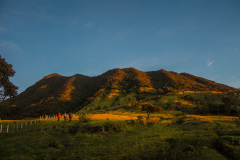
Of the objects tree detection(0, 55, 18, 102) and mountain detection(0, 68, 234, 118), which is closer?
tree detection(0, 55, 18, 102)

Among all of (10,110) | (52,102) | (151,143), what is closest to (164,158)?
(151,143)

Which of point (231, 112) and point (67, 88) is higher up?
point (67, 88)

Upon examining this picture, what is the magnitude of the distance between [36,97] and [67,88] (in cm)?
3395

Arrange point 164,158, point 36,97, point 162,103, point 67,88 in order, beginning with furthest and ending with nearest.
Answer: point 67,88
point 36,97
point 162,103
point 164,158

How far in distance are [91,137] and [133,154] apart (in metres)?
10.1

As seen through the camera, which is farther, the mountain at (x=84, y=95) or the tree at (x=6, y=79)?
the mountain at (x=84, y=95)

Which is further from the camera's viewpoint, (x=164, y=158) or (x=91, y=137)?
(x=91, y=137)

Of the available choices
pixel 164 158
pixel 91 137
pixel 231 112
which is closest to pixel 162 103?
pixel 231 112

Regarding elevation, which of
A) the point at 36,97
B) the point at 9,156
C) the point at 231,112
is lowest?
the point at 231,112

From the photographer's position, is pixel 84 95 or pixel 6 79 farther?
pixel 84 95

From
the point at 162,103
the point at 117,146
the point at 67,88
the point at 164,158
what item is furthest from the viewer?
the point at 67,88

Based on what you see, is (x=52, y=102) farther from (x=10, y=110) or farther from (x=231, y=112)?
(x=231, y=112)

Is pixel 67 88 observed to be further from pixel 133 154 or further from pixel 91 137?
pixel 133 154

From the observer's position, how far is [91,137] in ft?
72.4
